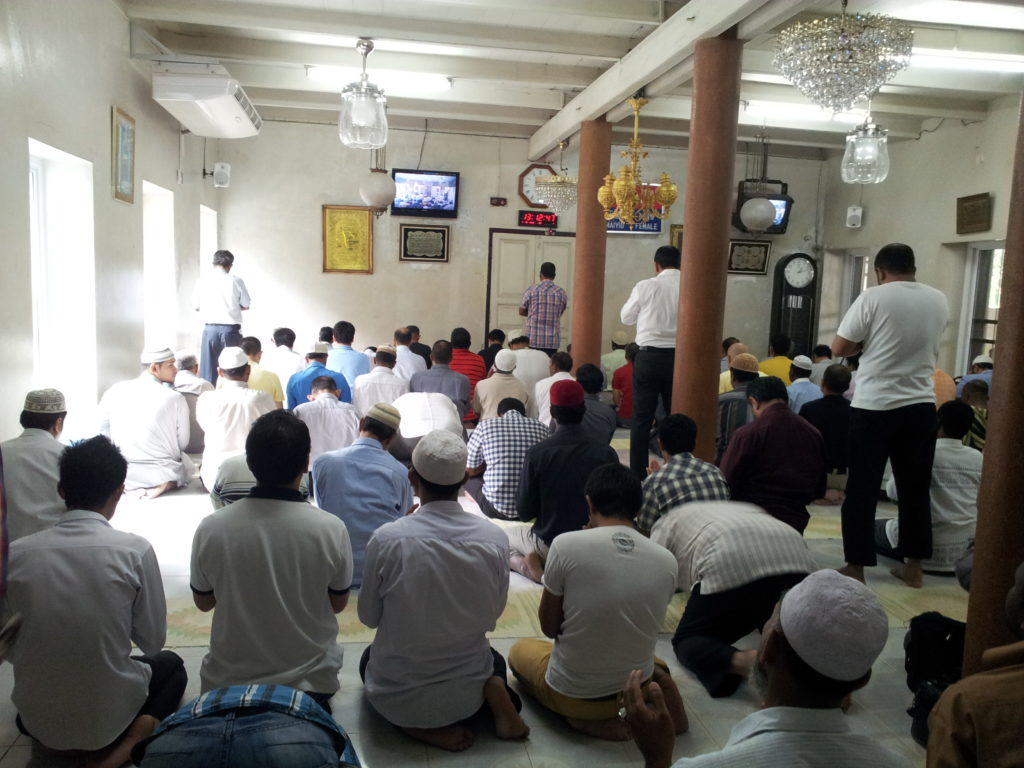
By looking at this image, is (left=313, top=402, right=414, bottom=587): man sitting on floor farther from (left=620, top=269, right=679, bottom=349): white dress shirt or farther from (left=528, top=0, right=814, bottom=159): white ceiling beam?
(left=528, top=0, right=814, bottom=159): white ceiling beam

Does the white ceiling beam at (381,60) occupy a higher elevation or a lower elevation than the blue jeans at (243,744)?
higher

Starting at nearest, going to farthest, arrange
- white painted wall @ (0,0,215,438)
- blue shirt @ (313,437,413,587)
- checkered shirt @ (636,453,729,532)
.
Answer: checkered shirt @ (636,453,729,532) < blue shirt @ (313,437,413,587) < white painted wall @ (0,0,215,438)

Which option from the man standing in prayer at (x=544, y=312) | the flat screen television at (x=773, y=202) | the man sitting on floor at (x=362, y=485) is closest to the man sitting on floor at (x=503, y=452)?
the man sitting on floor at (x=362, y=485)

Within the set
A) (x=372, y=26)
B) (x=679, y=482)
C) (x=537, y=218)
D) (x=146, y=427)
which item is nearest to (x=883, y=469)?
(x=679, y=482)

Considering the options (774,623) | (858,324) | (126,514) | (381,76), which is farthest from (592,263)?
(774,623)

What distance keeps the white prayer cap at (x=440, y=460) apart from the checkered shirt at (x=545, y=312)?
6388mm

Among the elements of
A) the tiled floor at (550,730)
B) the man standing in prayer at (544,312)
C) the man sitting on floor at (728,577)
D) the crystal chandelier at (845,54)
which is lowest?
the tiled floor at (550,730)

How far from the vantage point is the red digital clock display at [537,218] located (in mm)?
10141

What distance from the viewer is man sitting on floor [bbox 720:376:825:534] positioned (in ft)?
11.5

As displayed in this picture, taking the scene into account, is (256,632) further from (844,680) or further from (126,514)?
(126,514)

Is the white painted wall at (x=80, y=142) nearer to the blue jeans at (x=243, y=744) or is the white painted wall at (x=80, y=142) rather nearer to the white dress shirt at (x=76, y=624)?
the white dress shirt at (x=76, y=624)

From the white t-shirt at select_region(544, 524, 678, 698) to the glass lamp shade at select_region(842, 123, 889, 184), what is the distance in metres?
4.54

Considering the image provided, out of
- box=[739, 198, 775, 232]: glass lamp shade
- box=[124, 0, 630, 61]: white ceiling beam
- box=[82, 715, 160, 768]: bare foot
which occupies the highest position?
box=[124, 0, 630, 61]: white ceiling beam

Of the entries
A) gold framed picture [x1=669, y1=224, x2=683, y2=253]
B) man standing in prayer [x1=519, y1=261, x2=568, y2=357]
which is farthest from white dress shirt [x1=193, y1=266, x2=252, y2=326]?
gold framed picture [x1=669, y1=224, x2=683, y2=253]
